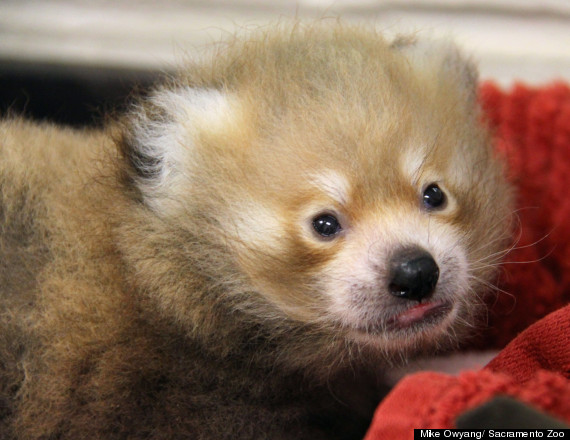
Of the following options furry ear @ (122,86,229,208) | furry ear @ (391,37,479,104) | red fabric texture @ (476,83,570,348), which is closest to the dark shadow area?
furry ear @ (122,86,229,208)

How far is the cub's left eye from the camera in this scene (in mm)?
1388

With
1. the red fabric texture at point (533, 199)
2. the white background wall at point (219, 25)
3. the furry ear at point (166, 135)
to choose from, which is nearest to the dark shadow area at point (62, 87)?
the white background wall at point (219, 25)

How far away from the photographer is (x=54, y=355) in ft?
4.36

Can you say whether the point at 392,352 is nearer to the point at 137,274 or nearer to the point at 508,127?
the point at 137,274

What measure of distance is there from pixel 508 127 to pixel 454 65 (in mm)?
614

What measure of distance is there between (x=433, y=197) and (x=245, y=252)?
1.36 feet

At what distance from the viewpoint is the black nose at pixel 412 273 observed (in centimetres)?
122

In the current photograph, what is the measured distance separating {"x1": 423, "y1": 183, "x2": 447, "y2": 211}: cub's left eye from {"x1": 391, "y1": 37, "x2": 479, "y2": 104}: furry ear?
13.7 inches

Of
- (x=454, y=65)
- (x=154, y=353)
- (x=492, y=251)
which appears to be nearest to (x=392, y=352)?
(x=492, y=251)

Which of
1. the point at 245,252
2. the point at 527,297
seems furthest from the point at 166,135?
the point at 527,297

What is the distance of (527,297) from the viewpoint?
1881mm

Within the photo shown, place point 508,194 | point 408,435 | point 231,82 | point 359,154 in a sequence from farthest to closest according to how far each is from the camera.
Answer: point 508,194 < point 231,82 < point 359,154 < point 408,435

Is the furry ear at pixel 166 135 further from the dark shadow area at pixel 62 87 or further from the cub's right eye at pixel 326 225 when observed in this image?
the dark shadow area at pixel 62 87

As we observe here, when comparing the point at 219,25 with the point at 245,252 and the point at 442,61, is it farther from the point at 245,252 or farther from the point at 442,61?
the point at 245,252
